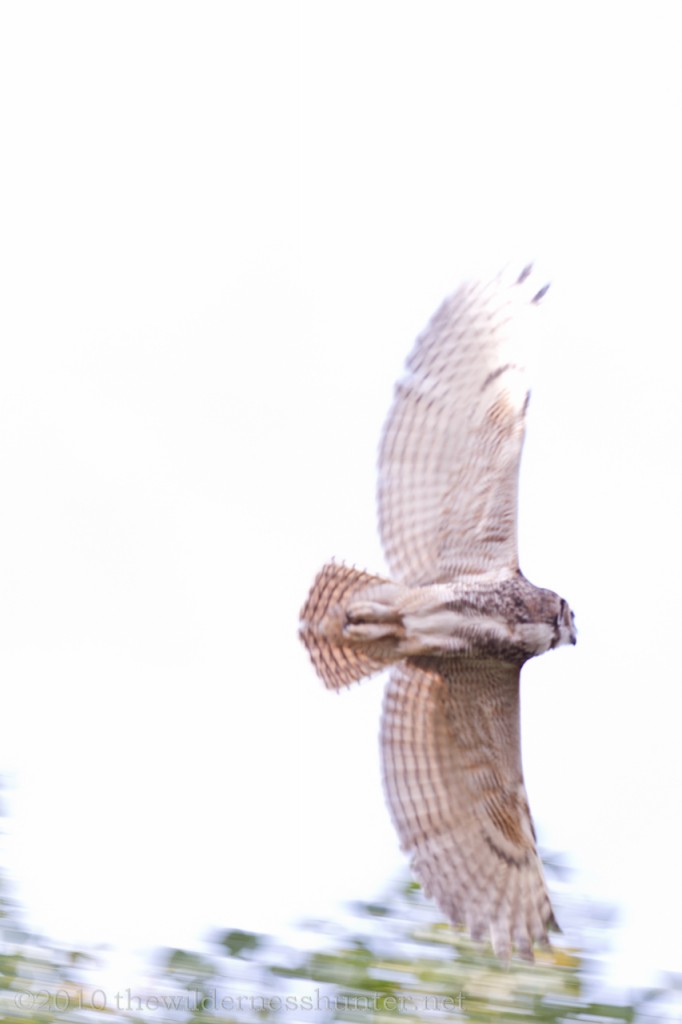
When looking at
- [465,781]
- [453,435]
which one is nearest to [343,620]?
[465,781]

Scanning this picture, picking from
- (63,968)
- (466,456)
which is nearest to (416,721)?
(466,456)

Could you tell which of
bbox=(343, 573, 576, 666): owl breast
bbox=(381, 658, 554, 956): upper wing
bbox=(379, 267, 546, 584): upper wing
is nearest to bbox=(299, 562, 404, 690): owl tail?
bbox=(343, 573, 576, 666): owl breast

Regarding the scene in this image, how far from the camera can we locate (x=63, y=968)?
35.2 feet

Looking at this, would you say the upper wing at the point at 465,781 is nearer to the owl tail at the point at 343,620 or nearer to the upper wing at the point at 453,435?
the owl tail at the point at 343,620

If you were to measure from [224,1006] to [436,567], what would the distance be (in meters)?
2.51

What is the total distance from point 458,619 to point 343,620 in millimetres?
566

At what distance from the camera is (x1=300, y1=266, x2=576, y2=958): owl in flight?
11453 mm

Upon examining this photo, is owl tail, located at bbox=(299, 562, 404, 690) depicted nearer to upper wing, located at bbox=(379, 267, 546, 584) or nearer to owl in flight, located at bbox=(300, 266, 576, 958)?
owl in flight, located at bbox=(300, 266, 576, 958)

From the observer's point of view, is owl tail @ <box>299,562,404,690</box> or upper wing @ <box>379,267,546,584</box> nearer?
owl tail @ <box>299,562,404,690</box>

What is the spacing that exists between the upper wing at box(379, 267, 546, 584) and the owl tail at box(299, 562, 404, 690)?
361 millimetres

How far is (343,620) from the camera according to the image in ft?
38.0

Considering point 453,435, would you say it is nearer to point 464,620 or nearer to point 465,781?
point 464,620

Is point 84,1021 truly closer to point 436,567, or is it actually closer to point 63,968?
point 63,968

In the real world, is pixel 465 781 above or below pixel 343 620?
below
